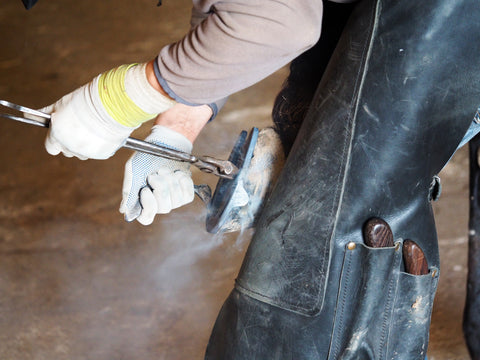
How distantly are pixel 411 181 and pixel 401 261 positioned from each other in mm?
127

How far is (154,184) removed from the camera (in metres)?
0.81

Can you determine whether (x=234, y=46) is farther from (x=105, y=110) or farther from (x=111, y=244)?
(x=111, y=244)

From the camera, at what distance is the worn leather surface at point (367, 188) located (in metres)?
0.66

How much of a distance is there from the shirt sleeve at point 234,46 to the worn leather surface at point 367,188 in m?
0.12

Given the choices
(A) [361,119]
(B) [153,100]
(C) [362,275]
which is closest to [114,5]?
(B) [153,100]

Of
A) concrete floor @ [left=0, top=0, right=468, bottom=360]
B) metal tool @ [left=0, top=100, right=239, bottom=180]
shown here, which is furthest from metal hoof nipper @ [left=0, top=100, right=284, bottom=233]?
concrete floor @ [left=0, top=0, right=468, bottom=360]

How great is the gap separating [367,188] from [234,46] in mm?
292

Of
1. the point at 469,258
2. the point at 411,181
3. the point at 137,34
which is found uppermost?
the point at 411,181

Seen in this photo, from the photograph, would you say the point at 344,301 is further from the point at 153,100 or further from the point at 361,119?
the point at 153,100

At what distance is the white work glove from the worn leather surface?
0.67ft

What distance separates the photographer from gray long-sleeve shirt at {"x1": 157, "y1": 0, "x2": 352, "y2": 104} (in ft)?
1.93

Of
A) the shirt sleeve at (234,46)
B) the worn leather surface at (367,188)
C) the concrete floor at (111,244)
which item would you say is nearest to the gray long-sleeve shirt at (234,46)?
the shirt sleeve at (234,46)

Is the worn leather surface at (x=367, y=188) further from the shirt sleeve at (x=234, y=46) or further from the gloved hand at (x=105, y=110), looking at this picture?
the gloved hand at (x=105, y=110)

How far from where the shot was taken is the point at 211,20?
612 mm
